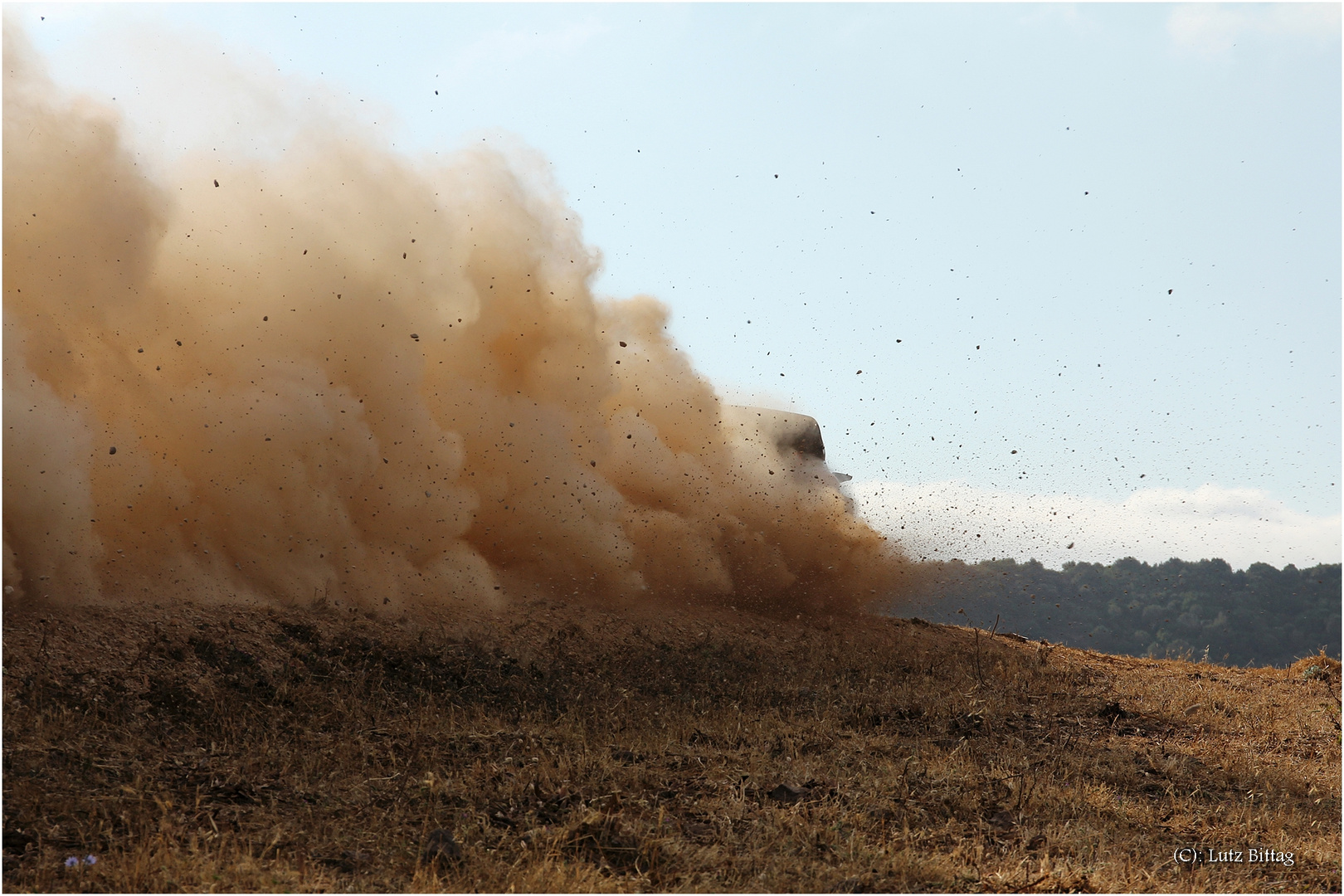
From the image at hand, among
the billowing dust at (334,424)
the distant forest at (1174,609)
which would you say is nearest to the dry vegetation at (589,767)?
the billowing dust at (334,424)

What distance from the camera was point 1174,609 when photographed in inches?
2945

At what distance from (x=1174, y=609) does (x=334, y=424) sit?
237 ft

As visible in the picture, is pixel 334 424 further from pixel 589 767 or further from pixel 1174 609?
pixel 1174 609

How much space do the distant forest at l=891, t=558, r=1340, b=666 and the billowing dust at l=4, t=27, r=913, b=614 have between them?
138ft

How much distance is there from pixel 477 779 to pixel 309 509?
7.57 metres

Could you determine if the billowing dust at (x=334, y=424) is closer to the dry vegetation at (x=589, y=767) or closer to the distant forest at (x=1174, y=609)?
the dry vegetation at (x=589, y=767)

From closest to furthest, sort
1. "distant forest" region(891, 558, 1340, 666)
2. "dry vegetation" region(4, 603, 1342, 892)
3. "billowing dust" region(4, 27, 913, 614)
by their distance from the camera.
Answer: "dry vegetation" region(4, 603, 1342, 892) → "billowing dust" region(4, 27, 913, 614) → "distant forest" region(891, 558, 1340, 666)

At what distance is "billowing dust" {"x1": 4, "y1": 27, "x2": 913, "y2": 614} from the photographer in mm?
14320

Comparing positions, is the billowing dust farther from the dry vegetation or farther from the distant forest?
the distant forest

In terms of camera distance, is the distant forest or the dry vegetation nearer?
the dry vegetation

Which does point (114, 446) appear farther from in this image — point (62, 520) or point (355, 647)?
point (355, 647)

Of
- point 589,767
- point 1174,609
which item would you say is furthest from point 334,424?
point 1174,609

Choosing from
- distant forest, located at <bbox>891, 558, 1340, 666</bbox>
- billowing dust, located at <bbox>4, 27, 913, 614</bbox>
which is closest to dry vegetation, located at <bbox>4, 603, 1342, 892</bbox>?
billowing dust, located at <bbox>4, 27, 913, 614</bbox>

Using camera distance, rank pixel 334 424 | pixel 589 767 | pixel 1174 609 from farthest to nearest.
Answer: pixel 1174 609 → pixel 334 424 → pixel 589 767
